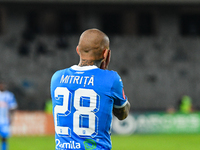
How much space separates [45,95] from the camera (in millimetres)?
26484

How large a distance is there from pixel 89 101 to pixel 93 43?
1.42ft

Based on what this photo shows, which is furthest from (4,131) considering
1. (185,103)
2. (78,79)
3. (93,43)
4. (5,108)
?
(185,103)

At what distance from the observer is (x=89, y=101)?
3.12 m

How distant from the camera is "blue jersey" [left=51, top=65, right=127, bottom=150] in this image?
3107 millimetres

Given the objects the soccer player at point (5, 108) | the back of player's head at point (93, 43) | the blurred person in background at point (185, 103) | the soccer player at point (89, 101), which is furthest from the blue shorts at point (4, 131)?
the blurred person in background at point (185, 103)

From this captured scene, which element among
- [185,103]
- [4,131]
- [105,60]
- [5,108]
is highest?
[105,60]

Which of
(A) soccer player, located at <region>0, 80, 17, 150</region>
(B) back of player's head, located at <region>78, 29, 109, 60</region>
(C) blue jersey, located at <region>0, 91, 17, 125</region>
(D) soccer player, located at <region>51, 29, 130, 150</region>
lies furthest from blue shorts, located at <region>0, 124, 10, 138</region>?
(B) back of player's head, located at <region>78, 29, 109, 60</region>

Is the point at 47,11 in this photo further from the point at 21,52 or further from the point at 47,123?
the point at 47,123

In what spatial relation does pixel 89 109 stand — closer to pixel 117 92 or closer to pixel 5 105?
pixel 117 92

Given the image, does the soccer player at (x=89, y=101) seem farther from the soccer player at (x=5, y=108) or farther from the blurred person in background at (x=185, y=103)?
the blurred person in background at (x=185, y=103)

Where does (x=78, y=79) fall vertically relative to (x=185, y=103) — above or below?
above

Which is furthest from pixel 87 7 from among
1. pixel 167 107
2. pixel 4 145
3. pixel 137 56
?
pixel 4 145

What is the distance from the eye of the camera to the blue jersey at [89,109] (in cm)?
311

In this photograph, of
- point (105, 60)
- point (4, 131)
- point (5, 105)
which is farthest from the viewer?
point (5, 105)
